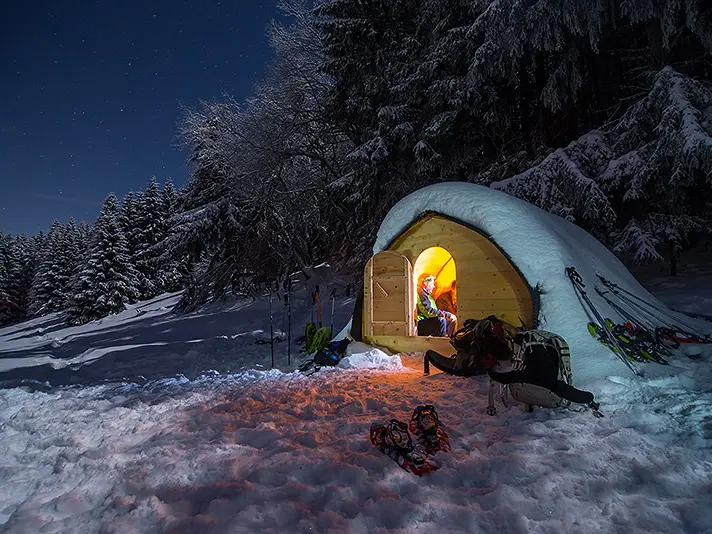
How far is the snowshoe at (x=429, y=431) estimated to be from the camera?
2.96 meters

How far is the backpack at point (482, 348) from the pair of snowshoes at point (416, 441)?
1.89 m

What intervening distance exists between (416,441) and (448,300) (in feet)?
22.7

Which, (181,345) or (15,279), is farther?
(15,279)

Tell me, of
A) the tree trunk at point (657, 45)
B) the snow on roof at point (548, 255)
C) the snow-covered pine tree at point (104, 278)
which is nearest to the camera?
the snow on roof at point (548, 255)

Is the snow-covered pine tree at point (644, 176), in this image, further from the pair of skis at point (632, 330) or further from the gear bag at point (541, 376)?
the gear bag at point (541, 376)

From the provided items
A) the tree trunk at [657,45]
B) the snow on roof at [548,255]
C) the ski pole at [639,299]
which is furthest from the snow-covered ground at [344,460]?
the tree trunk at [657,45]

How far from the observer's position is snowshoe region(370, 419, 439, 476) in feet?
8.66

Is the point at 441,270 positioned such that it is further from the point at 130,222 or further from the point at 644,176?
the point at 130,222

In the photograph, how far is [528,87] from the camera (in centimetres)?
1116

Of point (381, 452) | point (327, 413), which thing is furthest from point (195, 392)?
point (381, 452)

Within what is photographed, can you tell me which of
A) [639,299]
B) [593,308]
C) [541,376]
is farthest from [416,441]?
[639,299]

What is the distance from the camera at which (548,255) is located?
17.5 ft

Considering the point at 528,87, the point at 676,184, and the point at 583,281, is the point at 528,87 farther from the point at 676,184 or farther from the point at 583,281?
the point at 583,281

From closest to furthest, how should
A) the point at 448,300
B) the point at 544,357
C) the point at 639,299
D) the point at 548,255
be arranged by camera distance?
the point at 544,357
the point at 548,255
the point at 639,299
the point at 448,300
